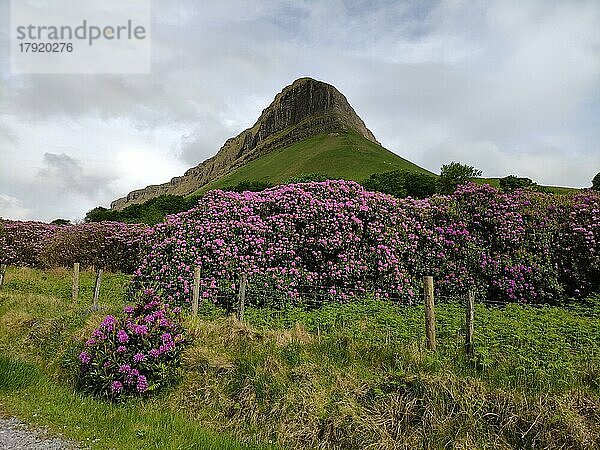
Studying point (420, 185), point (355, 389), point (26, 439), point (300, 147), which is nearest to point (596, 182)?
point (420, 185)

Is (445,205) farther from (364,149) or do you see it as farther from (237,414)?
(364,149)

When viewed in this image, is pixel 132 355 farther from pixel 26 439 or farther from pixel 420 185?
pixel 420 185

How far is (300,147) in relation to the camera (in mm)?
127062

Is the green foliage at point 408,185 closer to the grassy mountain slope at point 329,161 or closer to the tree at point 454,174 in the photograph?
the tree at point 454,174

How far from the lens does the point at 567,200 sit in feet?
42.8

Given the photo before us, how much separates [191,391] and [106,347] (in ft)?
5.12

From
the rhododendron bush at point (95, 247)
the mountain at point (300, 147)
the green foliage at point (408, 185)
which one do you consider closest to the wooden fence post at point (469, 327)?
the rhododendron bush at point (95, 247)

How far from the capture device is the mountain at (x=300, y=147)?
9781 cm

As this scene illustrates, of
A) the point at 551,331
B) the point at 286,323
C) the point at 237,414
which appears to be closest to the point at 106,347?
the point at 237,414

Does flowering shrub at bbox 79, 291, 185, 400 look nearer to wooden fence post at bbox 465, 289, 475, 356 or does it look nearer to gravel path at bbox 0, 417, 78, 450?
gravel path at bbox 0, 417, 78, 450

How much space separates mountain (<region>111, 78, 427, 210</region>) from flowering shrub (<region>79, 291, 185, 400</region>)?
242 feet

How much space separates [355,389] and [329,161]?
9390 cm

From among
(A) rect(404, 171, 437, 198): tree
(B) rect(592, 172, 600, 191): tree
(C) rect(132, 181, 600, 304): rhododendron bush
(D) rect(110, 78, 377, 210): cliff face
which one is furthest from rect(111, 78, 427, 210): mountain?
(C) rect(132, 181, 600, 304): rhododendron bush

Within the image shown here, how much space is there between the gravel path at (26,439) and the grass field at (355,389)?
22 cm
